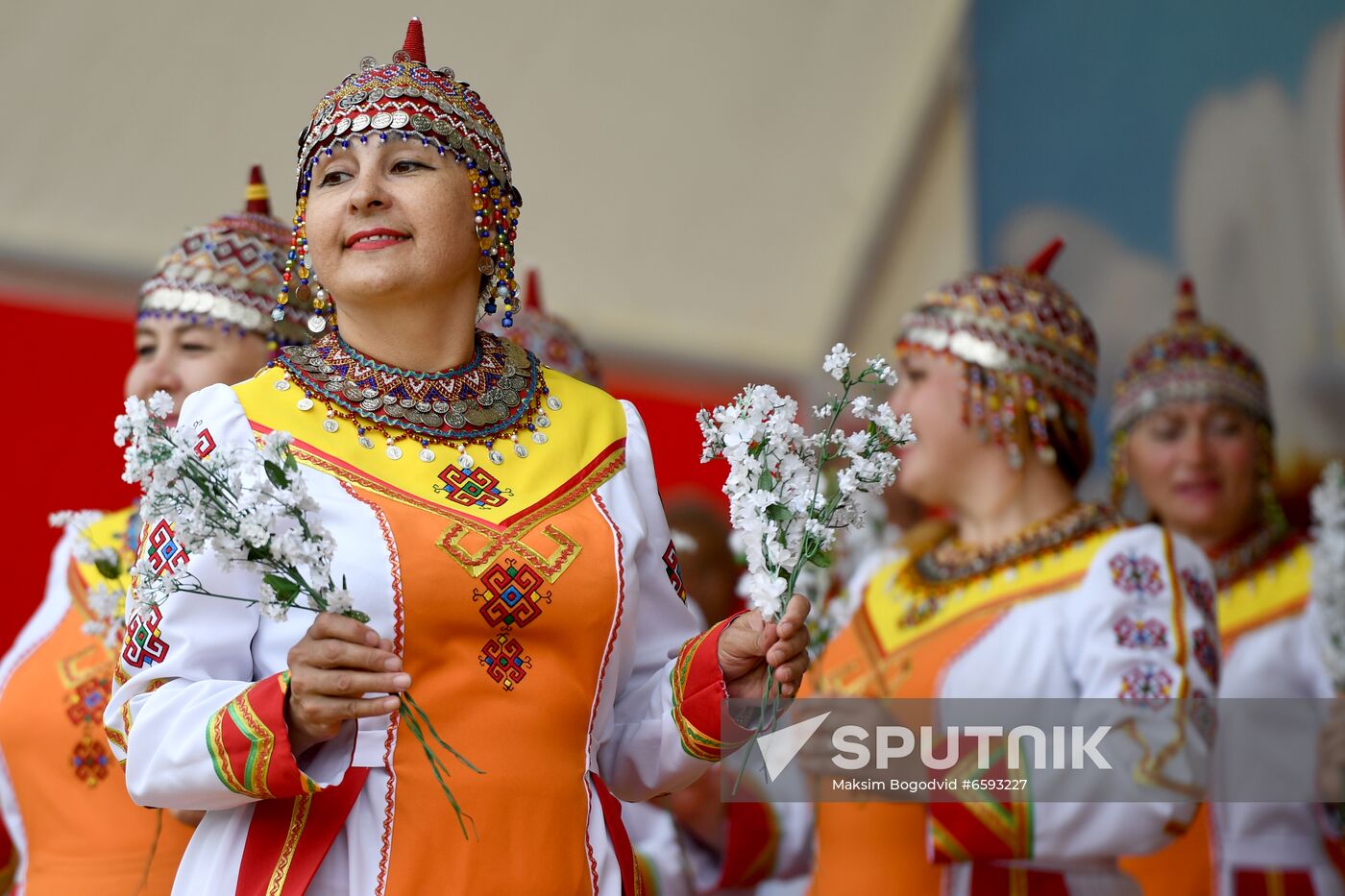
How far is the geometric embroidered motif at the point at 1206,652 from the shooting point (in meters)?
3.38

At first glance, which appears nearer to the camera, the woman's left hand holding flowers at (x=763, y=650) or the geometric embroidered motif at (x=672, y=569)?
the woman's left hand holding flowers at (x=763, y=650)

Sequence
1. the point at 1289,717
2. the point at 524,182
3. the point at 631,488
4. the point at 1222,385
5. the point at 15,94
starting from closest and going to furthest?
1. the point at 631,488
2. the point at 1289,717
3. the point at 1222,385
4. the point at 15,94
5. the point at 524,182

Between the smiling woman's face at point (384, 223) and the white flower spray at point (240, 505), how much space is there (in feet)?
1.42

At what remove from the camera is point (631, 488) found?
2.40 m

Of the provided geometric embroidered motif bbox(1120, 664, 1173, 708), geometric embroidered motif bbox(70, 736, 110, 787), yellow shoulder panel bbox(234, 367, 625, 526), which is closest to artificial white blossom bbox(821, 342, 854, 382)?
yellow shoulder panel bbox(234, 367, 625, 526)

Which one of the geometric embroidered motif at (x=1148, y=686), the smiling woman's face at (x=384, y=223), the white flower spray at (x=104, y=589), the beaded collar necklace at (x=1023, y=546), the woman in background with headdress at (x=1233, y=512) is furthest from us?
the woman in background with headdress at (x=1233, y=512)

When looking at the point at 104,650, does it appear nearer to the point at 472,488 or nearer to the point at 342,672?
the point at 472,488

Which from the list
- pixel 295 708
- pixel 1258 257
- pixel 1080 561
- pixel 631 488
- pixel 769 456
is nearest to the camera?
pixel 295 708

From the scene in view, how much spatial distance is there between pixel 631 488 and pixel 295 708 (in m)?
0.65

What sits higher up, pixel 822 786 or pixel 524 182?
pixel 524 182

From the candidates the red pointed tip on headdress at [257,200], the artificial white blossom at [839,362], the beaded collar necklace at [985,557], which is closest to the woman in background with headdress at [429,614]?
the artificial white blossom at [839,362]

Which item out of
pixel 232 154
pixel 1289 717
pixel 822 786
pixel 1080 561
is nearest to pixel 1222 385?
pixel 1289 717

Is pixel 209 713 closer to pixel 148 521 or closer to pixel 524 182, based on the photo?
pixel 148 521

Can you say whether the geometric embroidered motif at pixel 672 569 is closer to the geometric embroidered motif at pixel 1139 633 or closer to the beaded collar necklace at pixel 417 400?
the beaded collar necklace at pixel 417 400
